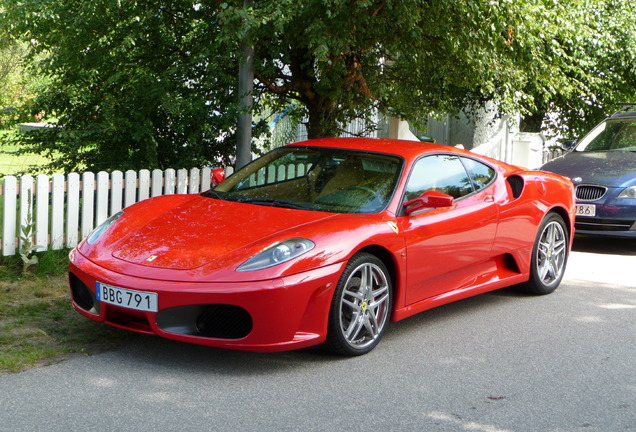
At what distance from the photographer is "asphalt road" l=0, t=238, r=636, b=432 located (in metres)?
4.29

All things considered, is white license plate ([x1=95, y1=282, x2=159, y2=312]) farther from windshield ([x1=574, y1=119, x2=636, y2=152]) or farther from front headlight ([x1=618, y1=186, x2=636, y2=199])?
windshield ([x1=574, y1=119, x2=636, y2=152])

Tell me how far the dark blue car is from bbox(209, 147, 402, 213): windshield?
4.70m

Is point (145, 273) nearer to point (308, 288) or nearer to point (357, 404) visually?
point (308, 288)

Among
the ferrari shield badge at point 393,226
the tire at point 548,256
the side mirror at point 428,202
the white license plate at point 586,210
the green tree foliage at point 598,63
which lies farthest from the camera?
the green tree foliage at point 598,63

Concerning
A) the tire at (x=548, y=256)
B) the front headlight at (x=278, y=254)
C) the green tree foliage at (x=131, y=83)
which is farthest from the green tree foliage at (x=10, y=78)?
the front headlight at (x=278, y=254)

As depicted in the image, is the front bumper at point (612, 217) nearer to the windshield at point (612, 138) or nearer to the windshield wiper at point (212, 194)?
the windshield at point (612, 138)

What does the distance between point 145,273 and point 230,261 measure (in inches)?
19.8

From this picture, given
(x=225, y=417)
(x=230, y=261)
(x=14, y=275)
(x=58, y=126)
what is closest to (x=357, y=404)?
(x=225, y=417)

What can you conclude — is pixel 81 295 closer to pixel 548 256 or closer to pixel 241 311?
pixel 241 311

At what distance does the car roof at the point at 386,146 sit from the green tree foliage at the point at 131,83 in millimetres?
2633

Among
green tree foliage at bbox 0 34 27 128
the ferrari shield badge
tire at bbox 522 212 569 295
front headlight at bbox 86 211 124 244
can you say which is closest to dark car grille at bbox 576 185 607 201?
tire at bbox 522 212 569 295

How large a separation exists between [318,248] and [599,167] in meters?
6.59

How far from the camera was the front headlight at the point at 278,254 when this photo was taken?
4973 millimetres

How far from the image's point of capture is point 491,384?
5023mm
